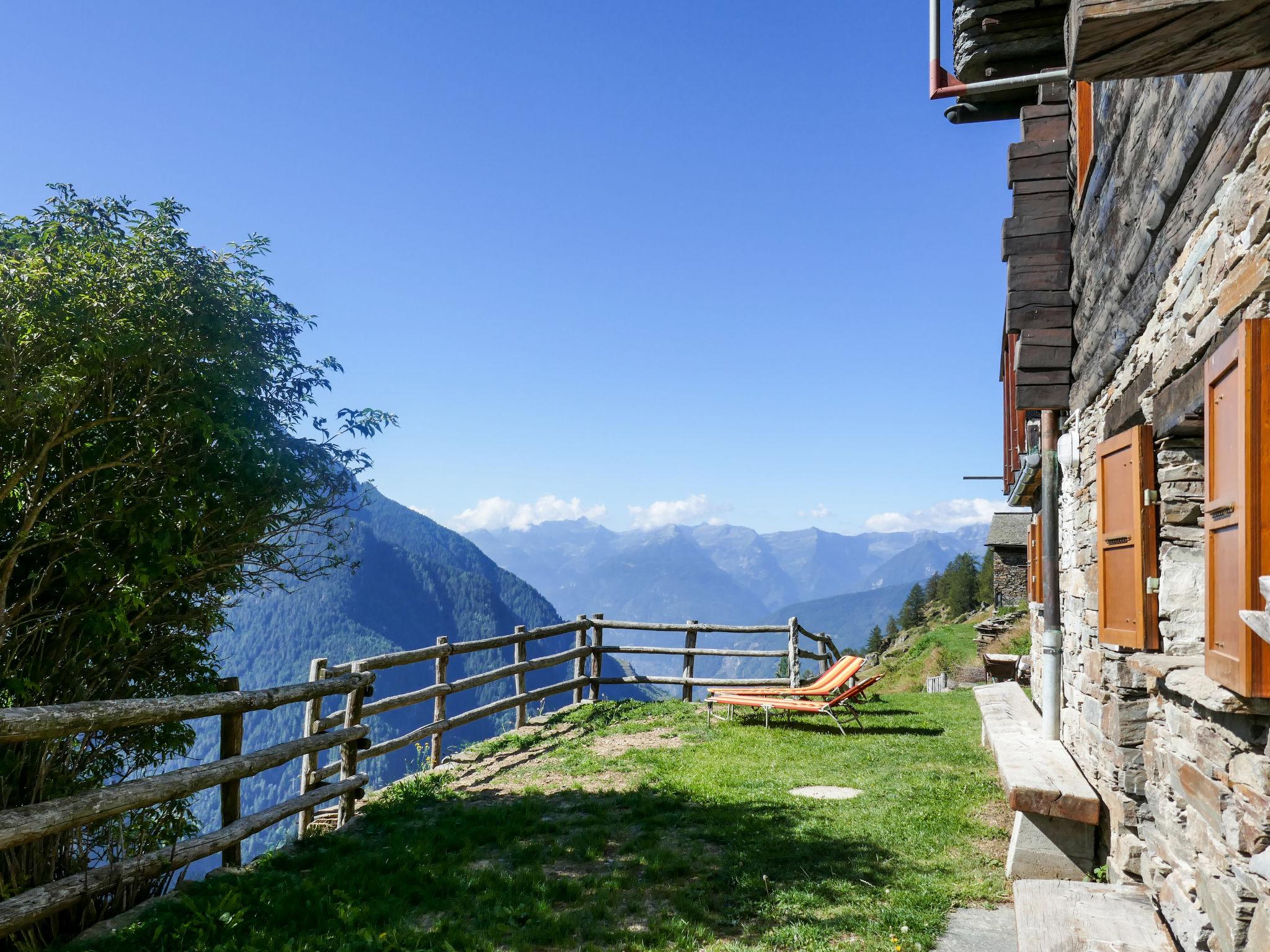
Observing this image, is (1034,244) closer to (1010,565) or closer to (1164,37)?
(1164,37)

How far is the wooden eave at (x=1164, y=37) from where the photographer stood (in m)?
1.84

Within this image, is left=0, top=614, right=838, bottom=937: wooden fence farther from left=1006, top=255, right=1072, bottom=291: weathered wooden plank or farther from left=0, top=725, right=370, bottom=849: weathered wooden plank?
left=1006, top=255, right=1072, bottom=291: weathered wooden plank

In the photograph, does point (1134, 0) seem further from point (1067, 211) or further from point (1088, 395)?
point (1067, 211)

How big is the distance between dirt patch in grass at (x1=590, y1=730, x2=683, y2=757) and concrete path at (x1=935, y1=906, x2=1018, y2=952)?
16.1 feet

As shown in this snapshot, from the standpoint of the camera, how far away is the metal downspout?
20.7 ft

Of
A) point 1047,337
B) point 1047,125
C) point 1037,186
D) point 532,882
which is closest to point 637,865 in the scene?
point 532,882

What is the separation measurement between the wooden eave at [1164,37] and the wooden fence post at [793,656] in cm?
1094

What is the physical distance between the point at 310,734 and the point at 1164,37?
6804 mm

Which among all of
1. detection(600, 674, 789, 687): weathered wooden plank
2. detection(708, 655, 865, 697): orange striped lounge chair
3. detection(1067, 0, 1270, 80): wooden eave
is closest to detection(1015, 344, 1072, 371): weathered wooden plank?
detection(1067, 0, 1270, 80): wooden eave

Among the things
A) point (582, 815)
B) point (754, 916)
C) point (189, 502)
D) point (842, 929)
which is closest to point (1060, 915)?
point (842, 929)

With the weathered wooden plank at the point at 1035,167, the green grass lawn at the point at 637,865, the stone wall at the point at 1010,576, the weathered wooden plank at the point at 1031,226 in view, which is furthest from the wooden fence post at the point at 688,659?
the stone wall at the point at 1010,576

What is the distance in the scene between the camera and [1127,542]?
4.30 meters

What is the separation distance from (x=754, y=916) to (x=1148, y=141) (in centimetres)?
424

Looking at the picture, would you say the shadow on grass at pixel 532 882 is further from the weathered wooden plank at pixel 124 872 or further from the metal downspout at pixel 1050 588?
the metal downspout at pixel 1050 588
